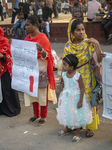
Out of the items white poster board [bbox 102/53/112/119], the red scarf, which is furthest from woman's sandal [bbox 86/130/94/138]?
the red scarf

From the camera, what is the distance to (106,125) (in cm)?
424

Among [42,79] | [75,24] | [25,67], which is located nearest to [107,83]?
[75,24]

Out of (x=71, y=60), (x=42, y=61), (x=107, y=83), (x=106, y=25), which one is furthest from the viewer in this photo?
(x=106, y=25)

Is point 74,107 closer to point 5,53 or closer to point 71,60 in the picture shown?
point 71,60

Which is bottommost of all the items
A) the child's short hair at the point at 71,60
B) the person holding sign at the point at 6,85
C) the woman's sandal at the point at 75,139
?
the woman's sandal at the point at 75,139

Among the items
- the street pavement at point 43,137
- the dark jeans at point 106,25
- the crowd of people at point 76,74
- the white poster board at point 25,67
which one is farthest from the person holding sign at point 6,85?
the dark jeans at point 106,25

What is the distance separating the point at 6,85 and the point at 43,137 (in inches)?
56.1

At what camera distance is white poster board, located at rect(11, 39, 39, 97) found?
13.2ft

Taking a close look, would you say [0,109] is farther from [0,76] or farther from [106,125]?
[106,125]

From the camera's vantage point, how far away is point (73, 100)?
11.7 ft

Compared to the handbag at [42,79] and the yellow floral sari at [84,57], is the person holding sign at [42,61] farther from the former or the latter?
the yellow floral sari at [84,57]

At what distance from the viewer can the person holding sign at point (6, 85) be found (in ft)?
15.5

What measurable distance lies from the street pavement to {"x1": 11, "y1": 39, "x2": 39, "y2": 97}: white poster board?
0.65m

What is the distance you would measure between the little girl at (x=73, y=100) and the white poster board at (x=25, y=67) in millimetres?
Result: 655
